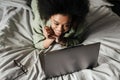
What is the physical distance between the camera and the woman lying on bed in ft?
3.36

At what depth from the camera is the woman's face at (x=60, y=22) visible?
40.3 inches

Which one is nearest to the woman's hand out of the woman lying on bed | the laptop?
the woman lying on bed

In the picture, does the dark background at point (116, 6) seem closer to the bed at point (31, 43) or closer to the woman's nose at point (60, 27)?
the bed at point (31, 43)

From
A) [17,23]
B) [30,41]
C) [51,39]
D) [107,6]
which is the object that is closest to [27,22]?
[17,23]

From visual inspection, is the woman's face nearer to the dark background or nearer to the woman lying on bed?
the woman lying on bed

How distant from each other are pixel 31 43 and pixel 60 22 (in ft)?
0.89

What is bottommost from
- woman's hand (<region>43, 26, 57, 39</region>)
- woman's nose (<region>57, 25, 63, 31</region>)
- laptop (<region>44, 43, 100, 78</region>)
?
laptop (<region>44, 43, 100, 78</region>)

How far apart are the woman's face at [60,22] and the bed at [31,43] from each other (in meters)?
0.14

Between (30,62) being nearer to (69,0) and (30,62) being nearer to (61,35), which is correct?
(61,35)

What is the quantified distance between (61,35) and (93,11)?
43 centimetres

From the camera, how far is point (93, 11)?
148 cm

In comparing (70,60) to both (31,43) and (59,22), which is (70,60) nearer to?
(59,22)

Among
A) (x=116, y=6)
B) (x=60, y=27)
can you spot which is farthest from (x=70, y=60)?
(x=116, y=6)

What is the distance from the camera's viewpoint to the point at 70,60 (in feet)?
3.30
